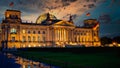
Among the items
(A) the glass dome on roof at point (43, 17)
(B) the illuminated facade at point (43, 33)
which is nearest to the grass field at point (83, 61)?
(B) the illuminated facade at point (43, 33)

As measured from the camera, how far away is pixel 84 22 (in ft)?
491

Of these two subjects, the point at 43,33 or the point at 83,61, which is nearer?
the point at 83,61

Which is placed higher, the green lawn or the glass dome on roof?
the glass dome on roof

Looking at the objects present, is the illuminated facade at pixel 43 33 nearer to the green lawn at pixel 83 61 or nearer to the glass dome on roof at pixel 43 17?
the glass dome on roof at pixel 43 17

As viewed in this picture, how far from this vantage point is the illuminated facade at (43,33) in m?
108

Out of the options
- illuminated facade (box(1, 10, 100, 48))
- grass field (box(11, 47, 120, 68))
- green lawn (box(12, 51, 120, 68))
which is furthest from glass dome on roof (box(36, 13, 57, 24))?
green lawn (box(12, 51, 120, 68))

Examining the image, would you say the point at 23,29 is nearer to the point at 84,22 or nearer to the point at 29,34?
the point at 29,34

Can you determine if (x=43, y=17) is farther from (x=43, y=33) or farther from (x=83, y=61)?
(x=83, y=61)

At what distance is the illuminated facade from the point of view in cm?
10823

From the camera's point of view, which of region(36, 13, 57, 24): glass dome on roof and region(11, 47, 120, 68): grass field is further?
region(36, 13, 57, 24): glass dome on roof

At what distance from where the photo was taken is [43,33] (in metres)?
120

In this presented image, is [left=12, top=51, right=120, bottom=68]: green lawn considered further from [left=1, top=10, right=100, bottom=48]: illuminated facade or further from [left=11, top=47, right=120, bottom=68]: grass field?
[left=1, top=10, right=100, bottom=48]: illuminated facade

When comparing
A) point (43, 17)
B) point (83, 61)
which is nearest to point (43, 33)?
point (43, 17)

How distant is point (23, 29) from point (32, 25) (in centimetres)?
592
